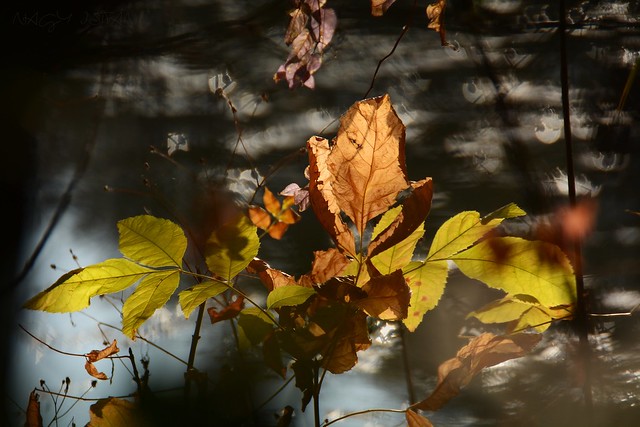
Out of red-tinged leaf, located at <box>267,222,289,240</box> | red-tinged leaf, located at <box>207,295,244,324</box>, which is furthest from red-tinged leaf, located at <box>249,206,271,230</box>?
red-tinged leaf, located at <box>207,295,244,324</box>

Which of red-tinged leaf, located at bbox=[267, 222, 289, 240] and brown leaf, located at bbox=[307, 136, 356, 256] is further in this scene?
red-tinged leaf, located at bbox=[267, 222, 289, 240]

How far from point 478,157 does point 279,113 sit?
0.31 m

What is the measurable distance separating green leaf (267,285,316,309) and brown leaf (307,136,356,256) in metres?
0.03

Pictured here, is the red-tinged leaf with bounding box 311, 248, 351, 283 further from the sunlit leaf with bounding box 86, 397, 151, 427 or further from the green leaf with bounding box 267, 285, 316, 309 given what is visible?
the sunlit leaf with bounding box 86, 397, 151, 427

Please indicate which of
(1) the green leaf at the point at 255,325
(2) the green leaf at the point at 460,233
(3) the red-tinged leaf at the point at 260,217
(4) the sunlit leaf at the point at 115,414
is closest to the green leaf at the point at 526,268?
(2) the green leaf at the point at 460,233

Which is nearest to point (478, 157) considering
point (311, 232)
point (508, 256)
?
point (311, 232)

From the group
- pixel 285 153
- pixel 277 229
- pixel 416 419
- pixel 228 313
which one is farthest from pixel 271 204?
pixel 416 419

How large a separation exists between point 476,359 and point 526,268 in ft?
0.20

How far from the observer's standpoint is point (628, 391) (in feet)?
1.75

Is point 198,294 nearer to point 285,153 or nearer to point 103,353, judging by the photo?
point 103,353

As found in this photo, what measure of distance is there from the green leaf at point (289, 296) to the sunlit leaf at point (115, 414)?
142mm

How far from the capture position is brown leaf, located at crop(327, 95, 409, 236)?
295mm

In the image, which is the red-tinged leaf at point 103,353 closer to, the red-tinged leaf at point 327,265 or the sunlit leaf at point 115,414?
the sunlit leaf at point 115,414

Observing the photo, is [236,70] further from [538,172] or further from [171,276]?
[171,276]
